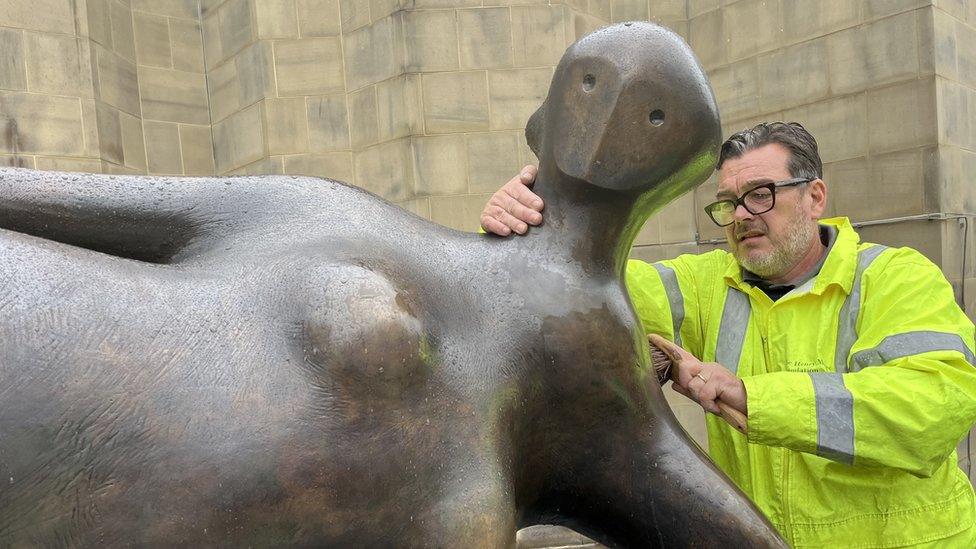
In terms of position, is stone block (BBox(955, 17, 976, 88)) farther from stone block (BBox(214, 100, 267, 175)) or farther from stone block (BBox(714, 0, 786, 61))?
stone block (BBox(214, 100, 267, 175))

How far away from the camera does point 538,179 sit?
51.8 inches

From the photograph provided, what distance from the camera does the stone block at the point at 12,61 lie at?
145 inches

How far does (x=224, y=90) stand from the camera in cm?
442

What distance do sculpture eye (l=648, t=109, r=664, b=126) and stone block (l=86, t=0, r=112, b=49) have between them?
3624 millimetres

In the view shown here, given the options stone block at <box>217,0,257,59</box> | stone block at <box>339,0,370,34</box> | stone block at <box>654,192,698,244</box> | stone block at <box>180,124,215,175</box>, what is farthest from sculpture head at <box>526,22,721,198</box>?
stone block at <box>180,124,215,175</box>

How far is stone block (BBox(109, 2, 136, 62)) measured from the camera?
4.19 m

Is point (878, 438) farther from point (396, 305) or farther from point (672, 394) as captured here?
point (672, 394)

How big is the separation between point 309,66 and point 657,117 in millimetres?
3252

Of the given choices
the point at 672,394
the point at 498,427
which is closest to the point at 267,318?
the point at 498,427

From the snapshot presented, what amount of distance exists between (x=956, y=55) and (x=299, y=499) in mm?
3738

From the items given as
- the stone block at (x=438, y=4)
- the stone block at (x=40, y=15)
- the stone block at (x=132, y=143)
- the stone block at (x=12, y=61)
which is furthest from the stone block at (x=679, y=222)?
the stone block at (x=12, y=61)

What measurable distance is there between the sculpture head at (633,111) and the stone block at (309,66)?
308cm

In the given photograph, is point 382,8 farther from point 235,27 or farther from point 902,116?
point 902,116

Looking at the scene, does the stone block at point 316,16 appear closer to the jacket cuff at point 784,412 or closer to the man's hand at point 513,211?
the man's hand at point 513,211
